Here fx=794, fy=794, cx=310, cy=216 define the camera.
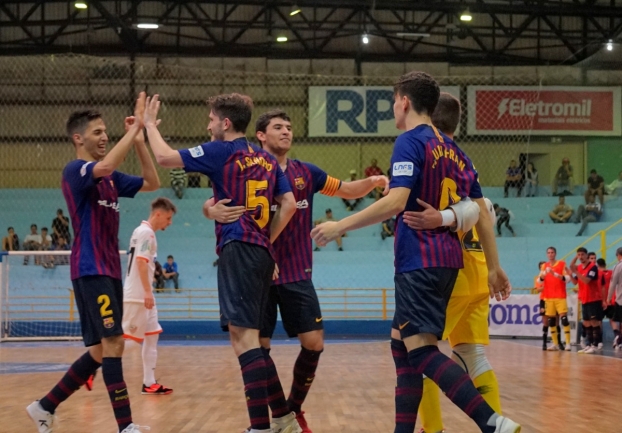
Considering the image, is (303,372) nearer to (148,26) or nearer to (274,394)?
(274,394)

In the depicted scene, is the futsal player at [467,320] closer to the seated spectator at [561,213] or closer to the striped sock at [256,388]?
the striped sock at [256,388]

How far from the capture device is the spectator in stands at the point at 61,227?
20.4 metres

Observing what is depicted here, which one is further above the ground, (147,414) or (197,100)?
(197,100)

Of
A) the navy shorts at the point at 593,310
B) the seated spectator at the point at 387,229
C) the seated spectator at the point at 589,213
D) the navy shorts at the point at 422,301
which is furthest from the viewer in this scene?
the seated spectator at the point at 387,229

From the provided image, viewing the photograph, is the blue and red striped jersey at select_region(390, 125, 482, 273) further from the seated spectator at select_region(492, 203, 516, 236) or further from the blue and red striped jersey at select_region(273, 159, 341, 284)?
the seated spectator at select_region(492, 203, 516, 236)

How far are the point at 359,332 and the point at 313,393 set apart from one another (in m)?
11.3

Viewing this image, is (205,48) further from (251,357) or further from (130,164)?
(251,357)

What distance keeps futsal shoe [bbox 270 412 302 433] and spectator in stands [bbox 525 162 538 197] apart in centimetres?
1887

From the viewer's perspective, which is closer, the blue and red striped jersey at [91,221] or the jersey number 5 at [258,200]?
the jersey number 5 at [258,200]

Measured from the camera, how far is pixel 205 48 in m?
27.4

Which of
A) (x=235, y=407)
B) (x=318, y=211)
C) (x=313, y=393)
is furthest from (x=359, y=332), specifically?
(x=235, y=407)

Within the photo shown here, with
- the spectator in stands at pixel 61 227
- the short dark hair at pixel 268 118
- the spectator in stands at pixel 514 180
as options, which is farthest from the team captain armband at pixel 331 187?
the spectator in stands at pixel 514 180

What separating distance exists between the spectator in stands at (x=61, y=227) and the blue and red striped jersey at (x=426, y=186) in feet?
57.2

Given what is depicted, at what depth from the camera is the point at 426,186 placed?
4.10 m
